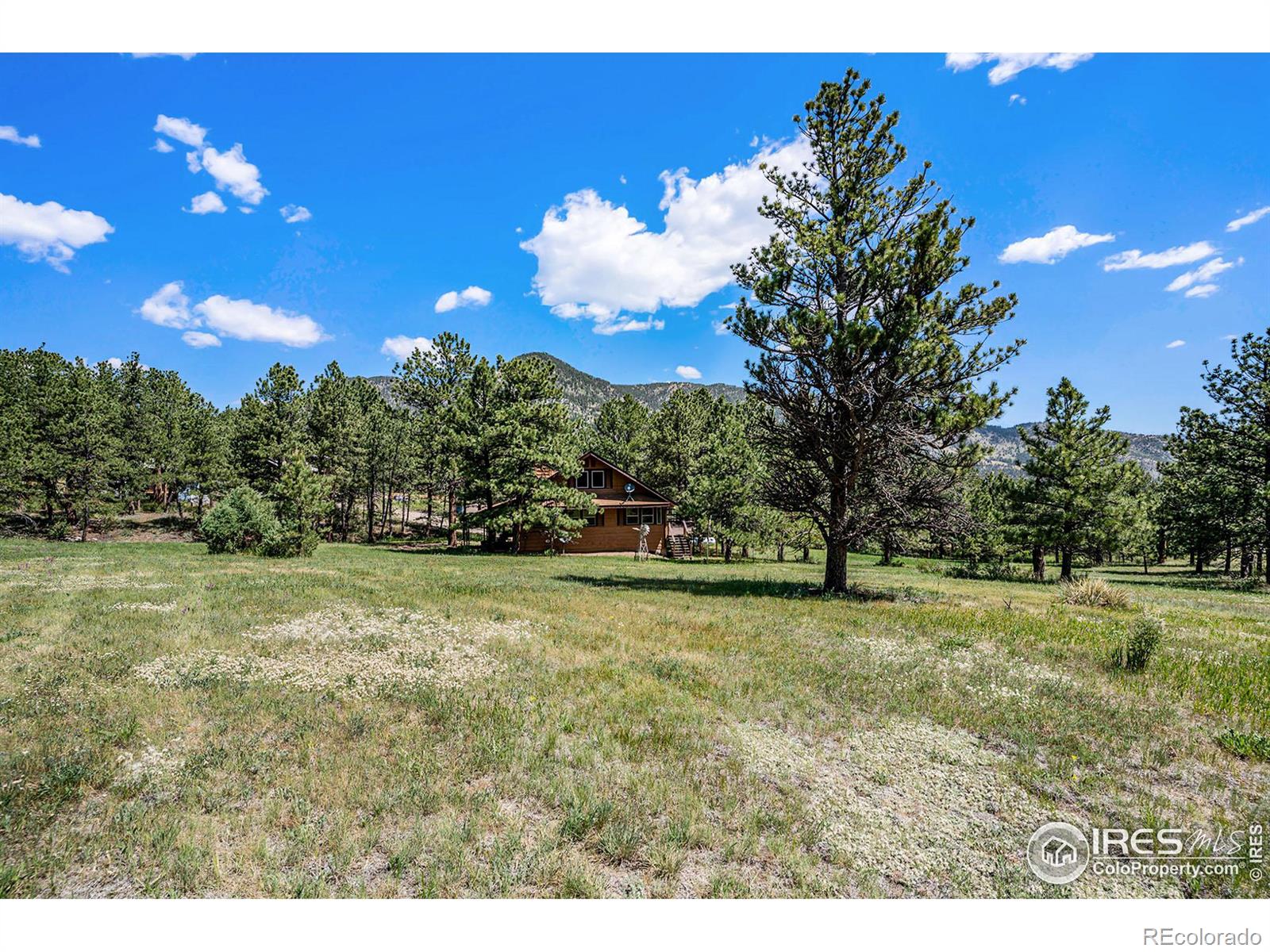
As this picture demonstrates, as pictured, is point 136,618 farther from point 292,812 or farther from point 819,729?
point 819,729

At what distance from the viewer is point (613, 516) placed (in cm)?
4097

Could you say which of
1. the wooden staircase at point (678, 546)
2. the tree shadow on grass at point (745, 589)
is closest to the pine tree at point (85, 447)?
the tree shadow on grass at point (745, 589)

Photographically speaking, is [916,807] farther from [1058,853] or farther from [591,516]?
[591,516]

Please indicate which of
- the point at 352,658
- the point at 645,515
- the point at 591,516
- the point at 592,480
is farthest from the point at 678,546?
the point at 352,658

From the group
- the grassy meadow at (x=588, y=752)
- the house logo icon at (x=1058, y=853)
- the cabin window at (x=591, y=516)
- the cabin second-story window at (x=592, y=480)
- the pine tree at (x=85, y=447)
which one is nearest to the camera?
the grassy meadow at (x=588, y=752)

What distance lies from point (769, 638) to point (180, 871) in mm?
9782

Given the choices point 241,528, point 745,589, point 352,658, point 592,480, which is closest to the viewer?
point 352,658

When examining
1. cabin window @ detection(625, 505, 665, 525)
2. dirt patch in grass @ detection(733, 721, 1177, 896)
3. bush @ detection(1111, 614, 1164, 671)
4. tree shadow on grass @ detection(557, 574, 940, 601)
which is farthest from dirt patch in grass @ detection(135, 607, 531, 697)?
cabin window @ detection(625, 505, 665, 525)

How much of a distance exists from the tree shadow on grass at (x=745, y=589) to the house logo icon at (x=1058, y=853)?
38.9ft

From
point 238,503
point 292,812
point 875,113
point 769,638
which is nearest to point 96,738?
point 292,812

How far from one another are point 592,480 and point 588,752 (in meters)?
36.6

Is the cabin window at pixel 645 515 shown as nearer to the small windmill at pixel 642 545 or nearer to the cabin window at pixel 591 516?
the small windmill at pixel 642 545

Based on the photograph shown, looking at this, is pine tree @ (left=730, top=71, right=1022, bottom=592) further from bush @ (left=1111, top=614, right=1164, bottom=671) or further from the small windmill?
the small windmill

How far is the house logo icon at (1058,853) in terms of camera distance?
13.6 feet
